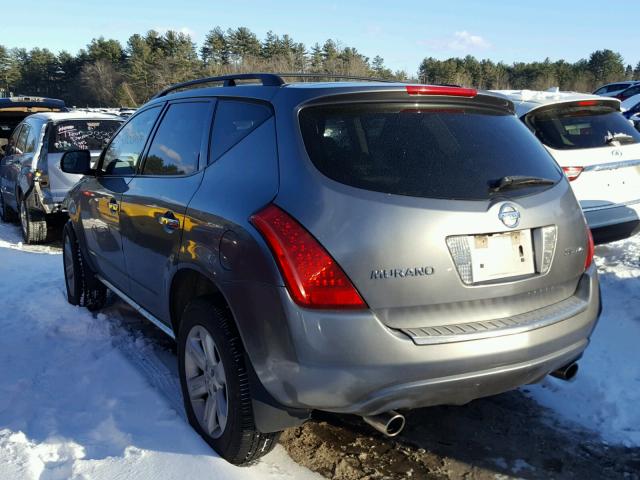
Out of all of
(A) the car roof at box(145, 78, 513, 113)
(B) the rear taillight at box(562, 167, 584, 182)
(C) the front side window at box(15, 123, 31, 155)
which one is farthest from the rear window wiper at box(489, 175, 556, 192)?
(C) the front side window at box(15, 123, 31, 155)

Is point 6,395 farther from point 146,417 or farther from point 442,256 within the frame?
point 442,256

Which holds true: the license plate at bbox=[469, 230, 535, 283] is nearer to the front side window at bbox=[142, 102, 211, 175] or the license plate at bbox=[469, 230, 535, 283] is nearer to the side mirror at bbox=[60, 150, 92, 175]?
the front side window at bbox=[142, 102, 211, 175]

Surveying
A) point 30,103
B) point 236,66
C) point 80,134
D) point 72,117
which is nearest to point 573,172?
point 80,134

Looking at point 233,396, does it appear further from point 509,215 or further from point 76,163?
point 76,163

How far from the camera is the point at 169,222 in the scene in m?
3.32

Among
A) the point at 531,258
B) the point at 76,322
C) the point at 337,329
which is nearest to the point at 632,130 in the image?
the point at 531,258

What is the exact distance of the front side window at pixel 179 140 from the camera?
338cm

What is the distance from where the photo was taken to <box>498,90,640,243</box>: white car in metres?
5.70

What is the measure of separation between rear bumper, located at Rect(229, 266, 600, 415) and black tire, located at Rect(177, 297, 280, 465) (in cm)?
16

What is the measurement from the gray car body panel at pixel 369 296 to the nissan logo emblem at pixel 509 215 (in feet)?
0.10

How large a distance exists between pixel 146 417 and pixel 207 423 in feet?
1.43

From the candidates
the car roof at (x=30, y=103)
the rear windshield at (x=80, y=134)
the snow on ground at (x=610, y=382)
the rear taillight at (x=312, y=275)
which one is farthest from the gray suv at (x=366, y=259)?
the car roof at (x=30, y=103)

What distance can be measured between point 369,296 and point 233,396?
0.83m

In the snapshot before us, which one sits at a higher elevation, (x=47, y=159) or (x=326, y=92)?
(x=326, y=92)
